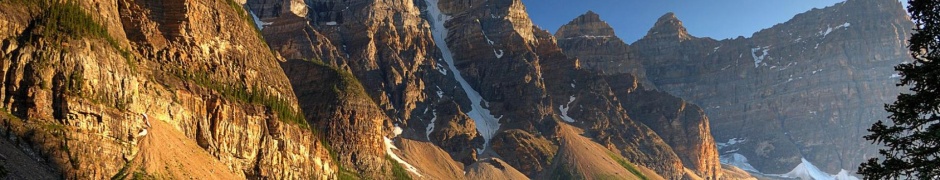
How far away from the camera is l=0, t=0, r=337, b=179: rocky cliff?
86125mm

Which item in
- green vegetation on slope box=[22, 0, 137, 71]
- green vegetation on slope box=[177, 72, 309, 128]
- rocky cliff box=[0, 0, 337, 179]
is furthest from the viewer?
green vegetation on slope box=[177, 72, 309, 128]

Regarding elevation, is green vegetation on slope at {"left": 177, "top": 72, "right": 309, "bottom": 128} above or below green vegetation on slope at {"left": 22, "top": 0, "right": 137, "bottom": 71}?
below

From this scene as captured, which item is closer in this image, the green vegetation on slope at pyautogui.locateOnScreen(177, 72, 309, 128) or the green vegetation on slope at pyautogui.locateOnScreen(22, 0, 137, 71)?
the green vegetation on slope at pyautogui.locateOnScreen(22, 0, 137, 71)

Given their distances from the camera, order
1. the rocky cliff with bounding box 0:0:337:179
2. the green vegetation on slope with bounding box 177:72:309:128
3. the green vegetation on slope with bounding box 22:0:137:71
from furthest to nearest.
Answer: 1. the green vegetation on slope with bounding box 177:72:309:128
2. the green vegetation on slope with bounding box 22:0:137:71
3. the rocky cliff with bounding box 0:0:337:179

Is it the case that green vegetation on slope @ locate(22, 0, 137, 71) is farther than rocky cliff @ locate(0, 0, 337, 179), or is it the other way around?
green vegetation on slope @ locate(22, 0, 137, 71)

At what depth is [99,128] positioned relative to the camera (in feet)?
299

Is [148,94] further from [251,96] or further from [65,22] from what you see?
[251,96]

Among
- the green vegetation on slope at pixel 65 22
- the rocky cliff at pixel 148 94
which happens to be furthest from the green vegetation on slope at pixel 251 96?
the green vegetation on slope at pixel 65 22

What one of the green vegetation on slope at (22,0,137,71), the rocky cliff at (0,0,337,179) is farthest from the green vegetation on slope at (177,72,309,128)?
the green vegetation on slope at (22,0,137,71)

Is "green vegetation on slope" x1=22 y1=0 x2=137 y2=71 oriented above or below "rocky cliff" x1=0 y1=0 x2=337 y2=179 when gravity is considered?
above

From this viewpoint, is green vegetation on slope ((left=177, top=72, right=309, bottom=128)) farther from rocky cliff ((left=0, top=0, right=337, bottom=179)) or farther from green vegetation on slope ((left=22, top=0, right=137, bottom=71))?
green vegetation on slope ((left=22, top=0, right=137, bottom=71))

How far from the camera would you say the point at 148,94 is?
342 feet

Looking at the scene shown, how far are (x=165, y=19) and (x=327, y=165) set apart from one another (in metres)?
39.2

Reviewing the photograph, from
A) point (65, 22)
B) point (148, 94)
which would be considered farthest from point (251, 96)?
point (65, 22)
